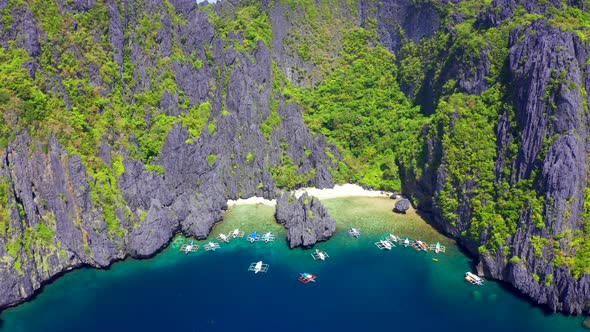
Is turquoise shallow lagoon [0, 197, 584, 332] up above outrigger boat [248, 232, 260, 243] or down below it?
below

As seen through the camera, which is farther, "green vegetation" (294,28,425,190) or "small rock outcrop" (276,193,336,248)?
"green vegetation" (294,28,425,190)

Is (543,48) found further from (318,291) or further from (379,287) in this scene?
(318,291)

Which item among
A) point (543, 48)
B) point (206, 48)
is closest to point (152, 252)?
point (206, 48)

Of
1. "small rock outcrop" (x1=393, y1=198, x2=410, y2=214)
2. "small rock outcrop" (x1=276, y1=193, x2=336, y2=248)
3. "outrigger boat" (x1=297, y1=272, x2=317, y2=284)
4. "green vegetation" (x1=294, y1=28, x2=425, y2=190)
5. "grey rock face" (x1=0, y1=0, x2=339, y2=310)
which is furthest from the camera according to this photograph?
"green vegetation" (x1=294, y1=28, x2=425, y2=190)

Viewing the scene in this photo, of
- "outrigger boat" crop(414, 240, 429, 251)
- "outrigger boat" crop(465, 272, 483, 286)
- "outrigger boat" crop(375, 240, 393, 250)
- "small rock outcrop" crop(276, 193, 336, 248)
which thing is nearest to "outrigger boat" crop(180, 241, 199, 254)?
"small rock outcrop" crop(276, 193, 336, 248)

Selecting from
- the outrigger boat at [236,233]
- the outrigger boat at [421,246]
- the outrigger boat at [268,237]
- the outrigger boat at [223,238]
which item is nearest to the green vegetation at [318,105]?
the outrigger boat at [421,246]

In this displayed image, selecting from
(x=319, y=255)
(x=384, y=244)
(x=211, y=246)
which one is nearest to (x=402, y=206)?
(x=384, y=244)

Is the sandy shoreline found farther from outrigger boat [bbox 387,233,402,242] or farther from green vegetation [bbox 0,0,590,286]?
outrigger boat [bbox 387,233,402,242]
